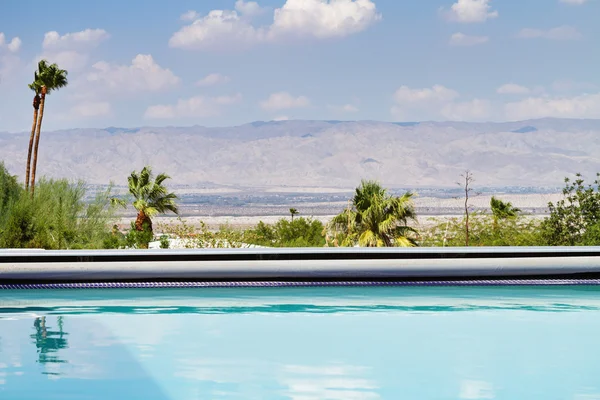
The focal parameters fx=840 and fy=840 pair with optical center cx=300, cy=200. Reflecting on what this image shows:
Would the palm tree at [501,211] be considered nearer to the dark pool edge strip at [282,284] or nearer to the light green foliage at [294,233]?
the light green foliage at [294,233]

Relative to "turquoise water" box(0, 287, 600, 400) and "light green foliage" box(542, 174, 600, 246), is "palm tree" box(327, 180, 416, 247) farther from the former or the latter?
"turquoise water" box(0, 287, 600, 400)

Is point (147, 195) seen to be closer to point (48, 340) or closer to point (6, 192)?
point (6, 192)

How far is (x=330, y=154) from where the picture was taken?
118938mm

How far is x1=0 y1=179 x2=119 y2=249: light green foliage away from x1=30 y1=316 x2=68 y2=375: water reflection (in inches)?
177

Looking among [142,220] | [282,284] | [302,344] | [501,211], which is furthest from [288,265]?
[501,211]

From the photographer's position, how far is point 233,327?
6430 mm

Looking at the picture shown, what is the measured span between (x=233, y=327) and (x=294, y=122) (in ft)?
456

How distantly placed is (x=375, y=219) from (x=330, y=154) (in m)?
106

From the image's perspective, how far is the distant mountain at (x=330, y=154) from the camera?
10662cm

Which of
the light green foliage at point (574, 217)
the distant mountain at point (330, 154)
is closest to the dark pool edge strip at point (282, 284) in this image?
the light green foliage at point (574, 217)

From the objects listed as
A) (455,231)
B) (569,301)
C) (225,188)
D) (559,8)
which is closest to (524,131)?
(559,8)

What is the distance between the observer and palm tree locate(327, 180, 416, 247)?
44.0 ft

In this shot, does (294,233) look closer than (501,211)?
Yes

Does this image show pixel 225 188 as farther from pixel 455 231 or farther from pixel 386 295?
pixel 386 295
